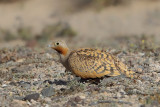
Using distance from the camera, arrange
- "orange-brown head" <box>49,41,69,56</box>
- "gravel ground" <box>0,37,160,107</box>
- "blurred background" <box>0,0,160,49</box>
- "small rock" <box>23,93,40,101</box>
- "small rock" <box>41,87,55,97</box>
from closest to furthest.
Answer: "gravel ground" <box>0,37,160,107</box> < "small rock" <box>23,93,40,101</box> < "small rock" <box>41,87,55,97</box> < "orange-brown head" <box>49,41,69,56</box> < "blurred background" <box>0,0,160,49</box>

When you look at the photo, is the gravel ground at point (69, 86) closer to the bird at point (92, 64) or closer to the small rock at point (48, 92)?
the small rock at point (48, 92)

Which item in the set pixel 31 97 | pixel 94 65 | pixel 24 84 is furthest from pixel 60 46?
pixel 31 97

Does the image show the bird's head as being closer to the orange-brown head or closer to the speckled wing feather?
the orange-brown head

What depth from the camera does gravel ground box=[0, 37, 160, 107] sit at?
5059 millimetres

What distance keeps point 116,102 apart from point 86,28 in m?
12.9

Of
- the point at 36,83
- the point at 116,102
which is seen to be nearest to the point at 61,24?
the point at 36,83

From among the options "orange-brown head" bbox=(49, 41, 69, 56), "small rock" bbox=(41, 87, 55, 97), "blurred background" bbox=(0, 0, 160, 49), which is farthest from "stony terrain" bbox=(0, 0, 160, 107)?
"orange-brown head" bbox=(49, 41, 69, 56)

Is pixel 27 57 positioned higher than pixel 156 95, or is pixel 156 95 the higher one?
pixel 27 57

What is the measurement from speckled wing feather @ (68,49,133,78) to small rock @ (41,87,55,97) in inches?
21.8

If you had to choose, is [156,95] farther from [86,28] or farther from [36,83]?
[86,28]

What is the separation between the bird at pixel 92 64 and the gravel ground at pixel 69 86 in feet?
0.65

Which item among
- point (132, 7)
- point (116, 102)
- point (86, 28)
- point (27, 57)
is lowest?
point (116, 102)

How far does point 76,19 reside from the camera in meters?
18.9

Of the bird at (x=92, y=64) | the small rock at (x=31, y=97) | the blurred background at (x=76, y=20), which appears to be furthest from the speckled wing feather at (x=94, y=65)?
the blurred background at (x=76, y=20)
